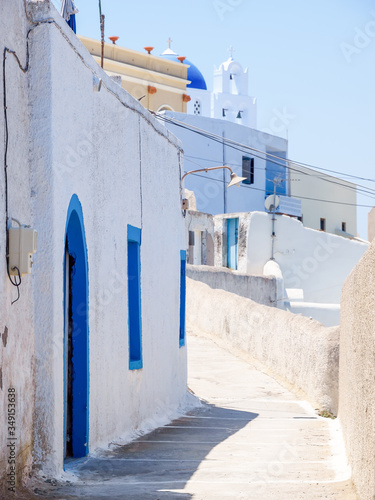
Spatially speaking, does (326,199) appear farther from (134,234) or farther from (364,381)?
(364,381)

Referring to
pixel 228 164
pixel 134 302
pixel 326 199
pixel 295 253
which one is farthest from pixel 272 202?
pixel 134 302

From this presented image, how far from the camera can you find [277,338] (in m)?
15.9

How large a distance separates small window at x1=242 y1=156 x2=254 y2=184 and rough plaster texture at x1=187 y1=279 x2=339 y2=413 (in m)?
22.8

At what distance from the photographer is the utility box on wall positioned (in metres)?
5.53

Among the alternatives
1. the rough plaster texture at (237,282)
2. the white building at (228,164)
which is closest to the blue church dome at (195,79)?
the white building at (228,164)

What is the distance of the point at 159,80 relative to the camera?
4034 cm

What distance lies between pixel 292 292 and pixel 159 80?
13657 millimetres

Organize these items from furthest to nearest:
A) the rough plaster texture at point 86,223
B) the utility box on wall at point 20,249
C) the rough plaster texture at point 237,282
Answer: the rough plaster texture at point 237,282
the rough plaster texture at point 86,223
the utility box on wall at point 20,249

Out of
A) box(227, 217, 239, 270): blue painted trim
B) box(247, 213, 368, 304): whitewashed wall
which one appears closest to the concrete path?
box(247, 213, 368, 304): whitewashed wall

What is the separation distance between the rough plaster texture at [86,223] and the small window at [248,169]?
3306 cm

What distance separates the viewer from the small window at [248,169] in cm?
4472

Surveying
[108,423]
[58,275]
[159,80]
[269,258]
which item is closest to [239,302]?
[108,423]

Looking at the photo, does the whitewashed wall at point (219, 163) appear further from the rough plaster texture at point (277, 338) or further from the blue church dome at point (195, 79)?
the rough plaster texture at point (277, 338)

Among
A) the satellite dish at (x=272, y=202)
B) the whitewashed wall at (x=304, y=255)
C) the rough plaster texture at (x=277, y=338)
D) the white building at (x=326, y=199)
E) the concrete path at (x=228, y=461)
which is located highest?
the white building at (x=326, y=199)
